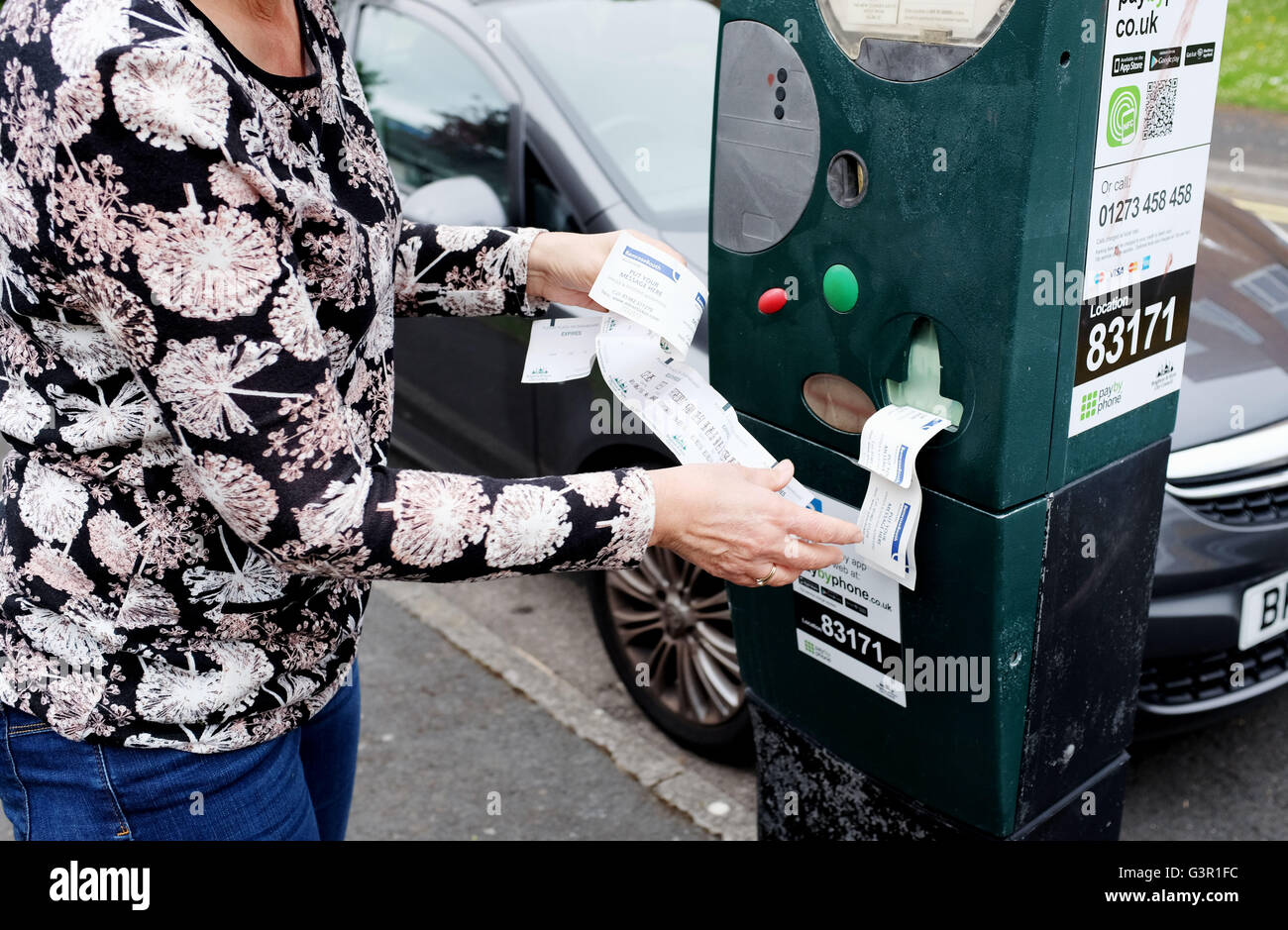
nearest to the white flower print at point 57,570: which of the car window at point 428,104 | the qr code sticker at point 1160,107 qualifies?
the qr code sticker at point 1160,107

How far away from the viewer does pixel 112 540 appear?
1.22 metres

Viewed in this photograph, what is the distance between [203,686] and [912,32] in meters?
1.01

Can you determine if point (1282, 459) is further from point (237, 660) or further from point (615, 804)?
point (237, 660)

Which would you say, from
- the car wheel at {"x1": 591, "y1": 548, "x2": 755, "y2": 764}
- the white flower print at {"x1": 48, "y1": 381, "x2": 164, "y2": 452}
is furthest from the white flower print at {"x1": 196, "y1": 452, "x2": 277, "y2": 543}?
the car wheel at {"x1": 591, "y1": 548, "x2": 755, "y2": 764}

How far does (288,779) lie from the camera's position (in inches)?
54.7

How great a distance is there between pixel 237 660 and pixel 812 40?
3.07ft

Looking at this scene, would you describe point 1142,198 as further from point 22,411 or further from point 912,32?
point 22,411

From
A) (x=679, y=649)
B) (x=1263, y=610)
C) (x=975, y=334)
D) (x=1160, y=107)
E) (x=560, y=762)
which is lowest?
(x=560, y=762)

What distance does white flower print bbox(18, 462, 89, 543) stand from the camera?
4.00 ft

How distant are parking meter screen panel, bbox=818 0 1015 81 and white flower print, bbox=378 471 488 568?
65cm

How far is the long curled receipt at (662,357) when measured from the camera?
1.43 metres

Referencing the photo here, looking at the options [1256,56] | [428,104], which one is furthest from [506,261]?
[1256,56]
